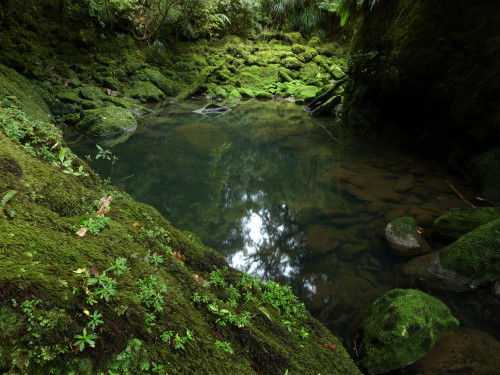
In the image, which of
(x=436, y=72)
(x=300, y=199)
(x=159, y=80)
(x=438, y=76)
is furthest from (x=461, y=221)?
(x=159, y=80)

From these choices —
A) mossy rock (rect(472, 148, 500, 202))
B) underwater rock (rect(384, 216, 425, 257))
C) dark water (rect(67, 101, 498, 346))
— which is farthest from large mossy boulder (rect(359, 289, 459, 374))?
mossy rock (rect(472, 148, 500, 202))

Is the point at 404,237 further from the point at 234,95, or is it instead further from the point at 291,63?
the point at 291,63

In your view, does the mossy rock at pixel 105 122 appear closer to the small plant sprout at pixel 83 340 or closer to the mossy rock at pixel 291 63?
the small plant sprout at pixel 83 340

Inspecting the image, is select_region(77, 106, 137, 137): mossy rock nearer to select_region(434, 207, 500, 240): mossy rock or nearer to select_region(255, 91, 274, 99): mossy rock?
select_region(434, 207, 500, 240): mossy rock

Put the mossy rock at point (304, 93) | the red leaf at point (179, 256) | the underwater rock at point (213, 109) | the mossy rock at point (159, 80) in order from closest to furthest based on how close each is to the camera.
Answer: the red leaf at point (179, 256), the underwater rock at point (213, 109), the mossy rock at point (159, 80), the mossy rock at point (304, 93)

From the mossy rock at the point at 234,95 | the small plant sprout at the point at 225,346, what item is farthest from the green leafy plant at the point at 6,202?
the mossy rock at the point at 234,95

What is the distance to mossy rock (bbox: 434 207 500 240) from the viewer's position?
4389mm

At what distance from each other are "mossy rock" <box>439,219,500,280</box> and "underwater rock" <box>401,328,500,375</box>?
925 mm

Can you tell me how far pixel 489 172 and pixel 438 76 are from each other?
284cm

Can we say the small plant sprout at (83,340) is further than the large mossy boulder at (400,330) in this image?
No

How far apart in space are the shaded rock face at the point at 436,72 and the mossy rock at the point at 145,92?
1134 cm

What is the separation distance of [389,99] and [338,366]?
28.4ft

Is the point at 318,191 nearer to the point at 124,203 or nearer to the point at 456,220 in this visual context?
the point at 456,220

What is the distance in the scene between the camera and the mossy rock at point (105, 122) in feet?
32.4
